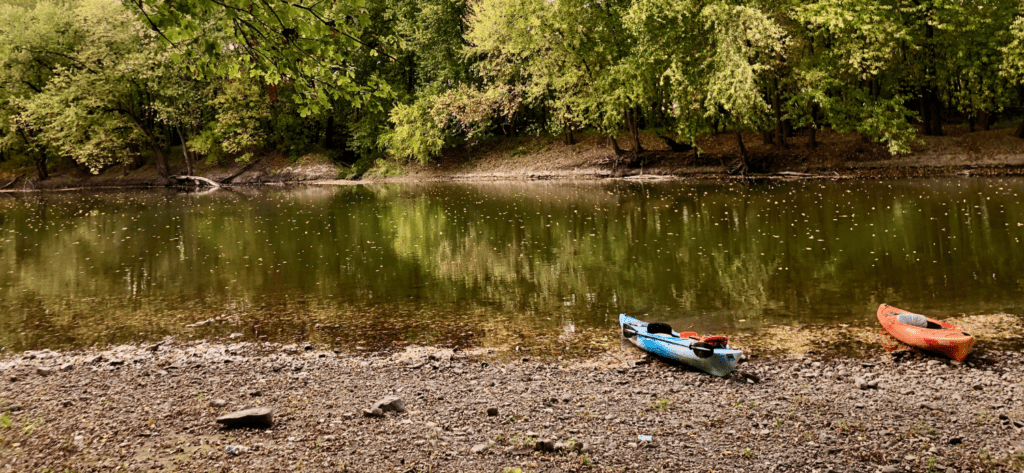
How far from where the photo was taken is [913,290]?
1129 cm

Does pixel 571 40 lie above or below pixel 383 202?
above

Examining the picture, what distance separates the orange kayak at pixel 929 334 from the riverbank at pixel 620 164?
2481cm

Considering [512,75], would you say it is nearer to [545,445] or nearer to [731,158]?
[731,158]

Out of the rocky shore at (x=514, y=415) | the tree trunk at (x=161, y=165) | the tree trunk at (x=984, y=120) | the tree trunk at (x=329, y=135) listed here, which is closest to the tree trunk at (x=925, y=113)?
the tree trunk at (x=984, y=120)

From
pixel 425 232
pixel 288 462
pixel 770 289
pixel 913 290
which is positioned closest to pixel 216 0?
pixel 288 462

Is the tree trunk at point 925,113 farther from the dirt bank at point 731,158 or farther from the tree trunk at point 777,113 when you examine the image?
the tree trunk at point 777,113

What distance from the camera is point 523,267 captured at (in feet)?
48.6

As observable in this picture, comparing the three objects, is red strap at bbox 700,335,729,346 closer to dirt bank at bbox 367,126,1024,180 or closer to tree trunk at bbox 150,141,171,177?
dirt bank at bbox 367,126,1024,180

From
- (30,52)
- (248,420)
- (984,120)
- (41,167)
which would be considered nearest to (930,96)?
(984,120)

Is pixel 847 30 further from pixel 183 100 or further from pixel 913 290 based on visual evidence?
pixel 183 100

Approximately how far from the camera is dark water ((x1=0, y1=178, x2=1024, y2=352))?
10.7m

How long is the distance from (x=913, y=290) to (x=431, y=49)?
4092 cm

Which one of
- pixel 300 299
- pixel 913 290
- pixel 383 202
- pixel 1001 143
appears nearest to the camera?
pixel 913 290

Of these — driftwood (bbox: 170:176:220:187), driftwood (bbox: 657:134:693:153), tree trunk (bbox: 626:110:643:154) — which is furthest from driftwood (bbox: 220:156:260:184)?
driftwood (bbox: 657:134:693:153)
